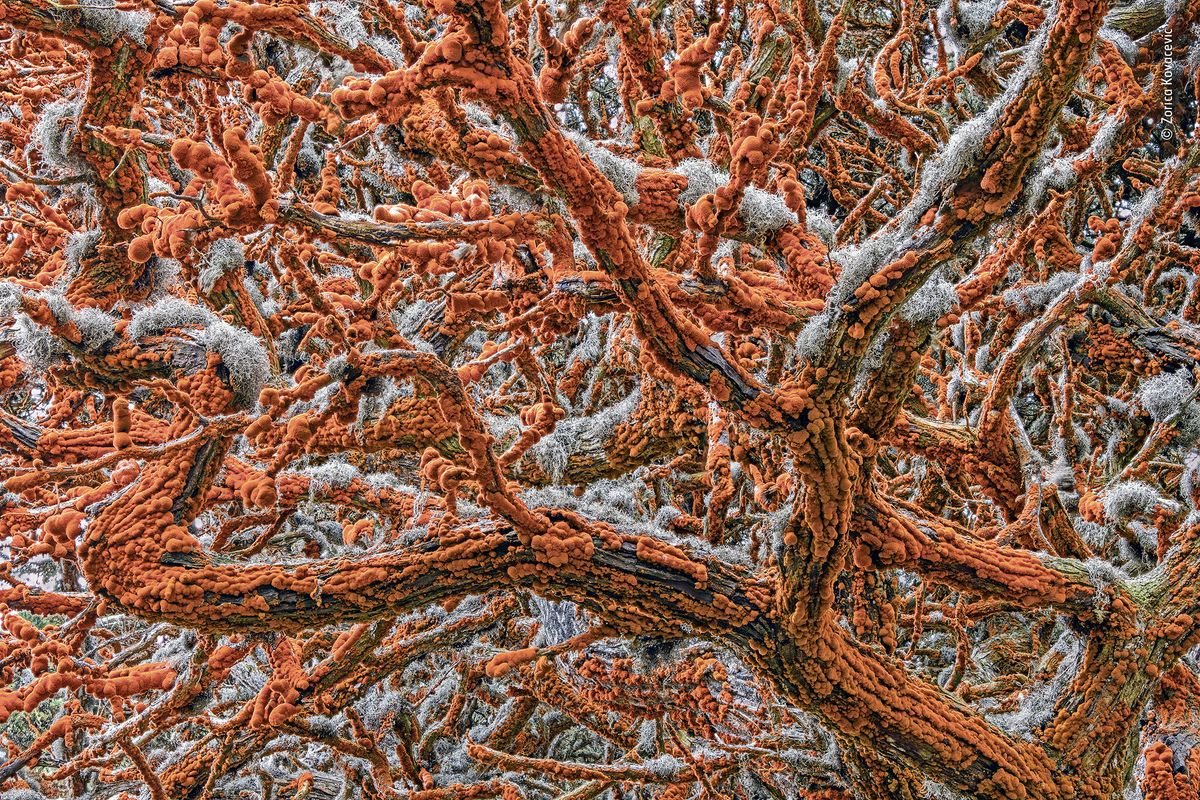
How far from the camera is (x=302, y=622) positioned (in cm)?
190

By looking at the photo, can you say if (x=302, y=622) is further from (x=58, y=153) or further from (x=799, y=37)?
(x=799, y=37)

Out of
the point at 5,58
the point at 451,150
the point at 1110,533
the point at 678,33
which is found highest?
the point at 678,33

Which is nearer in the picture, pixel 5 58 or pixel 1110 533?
pixel 1110 533

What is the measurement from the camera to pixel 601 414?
3.53 m

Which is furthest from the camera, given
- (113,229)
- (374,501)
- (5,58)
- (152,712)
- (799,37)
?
(5,58)

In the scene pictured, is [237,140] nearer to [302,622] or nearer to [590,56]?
[302,622]

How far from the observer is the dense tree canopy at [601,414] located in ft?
4.87

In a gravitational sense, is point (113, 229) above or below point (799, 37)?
below

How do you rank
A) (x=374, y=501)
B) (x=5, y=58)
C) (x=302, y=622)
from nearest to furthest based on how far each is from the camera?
(x=302, y=622), (x=374, y=501), (x=5, y=58)

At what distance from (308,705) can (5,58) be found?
11.4 ft

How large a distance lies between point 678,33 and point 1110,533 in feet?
9.24

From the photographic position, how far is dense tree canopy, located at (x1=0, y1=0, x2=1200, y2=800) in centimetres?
149

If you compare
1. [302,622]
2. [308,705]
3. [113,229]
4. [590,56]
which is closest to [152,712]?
[308,705]

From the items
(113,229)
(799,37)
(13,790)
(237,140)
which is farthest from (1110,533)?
(13,790)
